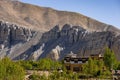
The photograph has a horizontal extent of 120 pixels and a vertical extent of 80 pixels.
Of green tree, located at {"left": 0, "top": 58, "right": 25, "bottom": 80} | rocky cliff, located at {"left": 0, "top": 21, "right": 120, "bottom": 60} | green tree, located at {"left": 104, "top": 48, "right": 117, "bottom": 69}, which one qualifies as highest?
rocky cliff, located at {"left": 0, "top": 21, "right": 120, "bottom": 60}

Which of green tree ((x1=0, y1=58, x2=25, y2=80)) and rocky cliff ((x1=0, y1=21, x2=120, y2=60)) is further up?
rocky cliff ((x1=0, y1=21, x2=120, y2=60))

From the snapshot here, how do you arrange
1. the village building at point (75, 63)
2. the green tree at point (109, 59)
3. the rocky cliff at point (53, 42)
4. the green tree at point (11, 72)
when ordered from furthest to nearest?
the rocky cliff at point (53, 42)
the village building at point (75, 63)
the green tree at point (109, 59)
the green tree at point (11, 72)

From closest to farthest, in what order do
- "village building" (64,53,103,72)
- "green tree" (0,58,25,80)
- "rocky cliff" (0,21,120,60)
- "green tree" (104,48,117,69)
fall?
"green tree" (0,58,25,80)
"green tree" (104,48,117,69)
"village building" (64,53,103,72)
"rocky cliff" (0,21,120,60)

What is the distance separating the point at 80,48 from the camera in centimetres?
13562

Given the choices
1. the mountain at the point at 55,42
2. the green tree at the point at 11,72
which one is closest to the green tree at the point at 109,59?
the green tree at the point at 11,72

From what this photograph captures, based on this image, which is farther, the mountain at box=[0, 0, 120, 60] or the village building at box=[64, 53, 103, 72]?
the mountain at box=[0, 0, 120, 60]

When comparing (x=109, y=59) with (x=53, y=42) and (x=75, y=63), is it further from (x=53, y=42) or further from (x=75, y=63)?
(x=53, y=42)

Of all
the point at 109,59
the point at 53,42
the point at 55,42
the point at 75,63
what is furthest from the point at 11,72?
the point at 53,42

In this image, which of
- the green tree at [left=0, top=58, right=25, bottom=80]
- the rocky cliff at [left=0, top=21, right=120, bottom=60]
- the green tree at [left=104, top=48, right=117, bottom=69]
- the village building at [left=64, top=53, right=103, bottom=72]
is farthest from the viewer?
the rocky cliff at [left=0, top=21, right=120, bottom=60]

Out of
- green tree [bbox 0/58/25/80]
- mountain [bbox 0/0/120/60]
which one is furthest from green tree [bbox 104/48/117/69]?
mountain [bbox 0/0/120/60]

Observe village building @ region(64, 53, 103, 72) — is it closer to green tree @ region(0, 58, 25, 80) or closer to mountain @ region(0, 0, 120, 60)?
green tree @ region(0, 58, 25, 80)

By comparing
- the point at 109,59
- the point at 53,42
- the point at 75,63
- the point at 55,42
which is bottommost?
the point at 75,63

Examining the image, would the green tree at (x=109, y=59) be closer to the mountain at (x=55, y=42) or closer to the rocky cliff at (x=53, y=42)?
the mountain at (x=55, y=42)

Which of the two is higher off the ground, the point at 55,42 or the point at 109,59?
the point at 55,42
